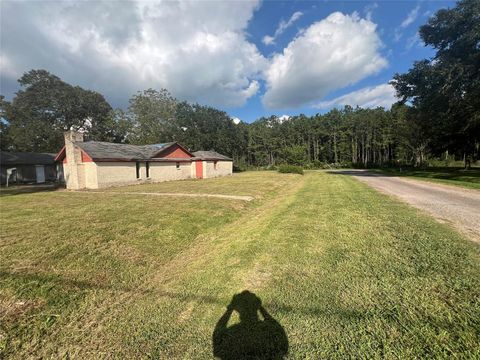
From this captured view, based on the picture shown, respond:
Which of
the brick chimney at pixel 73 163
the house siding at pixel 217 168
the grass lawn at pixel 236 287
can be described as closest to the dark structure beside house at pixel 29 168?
the brick chimney at pixel 73 163

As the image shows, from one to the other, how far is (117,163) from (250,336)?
21318mm

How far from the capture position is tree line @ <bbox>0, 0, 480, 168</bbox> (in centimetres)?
2077

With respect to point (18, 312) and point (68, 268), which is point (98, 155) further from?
point (18, 312)

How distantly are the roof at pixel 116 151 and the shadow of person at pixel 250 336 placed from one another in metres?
19.8

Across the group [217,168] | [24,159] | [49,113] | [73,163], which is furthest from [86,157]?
[49,113]

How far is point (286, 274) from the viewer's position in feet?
13.3

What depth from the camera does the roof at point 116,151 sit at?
1995cm

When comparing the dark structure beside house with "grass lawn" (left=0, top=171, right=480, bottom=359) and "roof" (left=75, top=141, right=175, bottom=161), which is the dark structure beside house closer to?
"roof" (left=75, top=141, right=175, bottom=161)

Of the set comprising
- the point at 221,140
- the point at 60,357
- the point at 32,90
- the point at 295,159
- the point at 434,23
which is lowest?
the point at 60,357

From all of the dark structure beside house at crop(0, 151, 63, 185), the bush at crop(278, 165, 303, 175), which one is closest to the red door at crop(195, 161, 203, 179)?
the bush at crop(278, 165, 303, 175)

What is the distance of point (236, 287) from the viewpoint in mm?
3760

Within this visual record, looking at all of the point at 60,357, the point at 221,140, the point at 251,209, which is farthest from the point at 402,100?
the point at 221,140

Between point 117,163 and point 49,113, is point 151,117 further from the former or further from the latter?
point 117,163

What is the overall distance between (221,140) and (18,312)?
2060 inches
